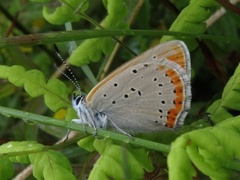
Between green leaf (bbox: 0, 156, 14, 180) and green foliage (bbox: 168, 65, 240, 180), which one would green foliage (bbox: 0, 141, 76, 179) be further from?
green foliage (bbox: 168, 65, 240, 180)

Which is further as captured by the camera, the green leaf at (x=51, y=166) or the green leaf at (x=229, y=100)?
the green leaf at (x=229, y=100)

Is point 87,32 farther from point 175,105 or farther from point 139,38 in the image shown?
point 139,38

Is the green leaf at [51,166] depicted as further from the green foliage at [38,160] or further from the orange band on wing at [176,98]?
the orange band on wing at [176,98]

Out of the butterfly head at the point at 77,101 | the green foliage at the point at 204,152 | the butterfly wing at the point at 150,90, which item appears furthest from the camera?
the butterfly head at the point at 77,101

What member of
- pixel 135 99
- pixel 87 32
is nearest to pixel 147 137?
pixel 135 99

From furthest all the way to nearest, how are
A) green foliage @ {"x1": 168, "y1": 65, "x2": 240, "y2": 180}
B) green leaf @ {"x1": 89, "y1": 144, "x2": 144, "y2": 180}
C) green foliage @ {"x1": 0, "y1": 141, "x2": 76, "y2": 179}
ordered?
green foliage @ {"x1": 0, "y1": 141, "x2": 76, "y2": 179} → green leaf @ {"x1": 89, "y1": 144, "x2": 144, "y2": 180} → green foliage @ {"x1": 168, "y1": 65, "x2": 240, "y2": 180}

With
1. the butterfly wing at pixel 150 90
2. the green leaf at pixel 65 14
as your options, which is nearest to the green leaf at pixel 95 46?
the green leaf at pixel 65 14

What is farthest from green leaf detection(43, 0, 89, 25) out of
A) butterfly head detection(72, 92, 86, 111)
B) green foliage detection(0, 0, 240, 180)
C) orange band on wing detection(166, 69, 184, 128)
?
orange band on wing detection(166, 69, 184, 128)
